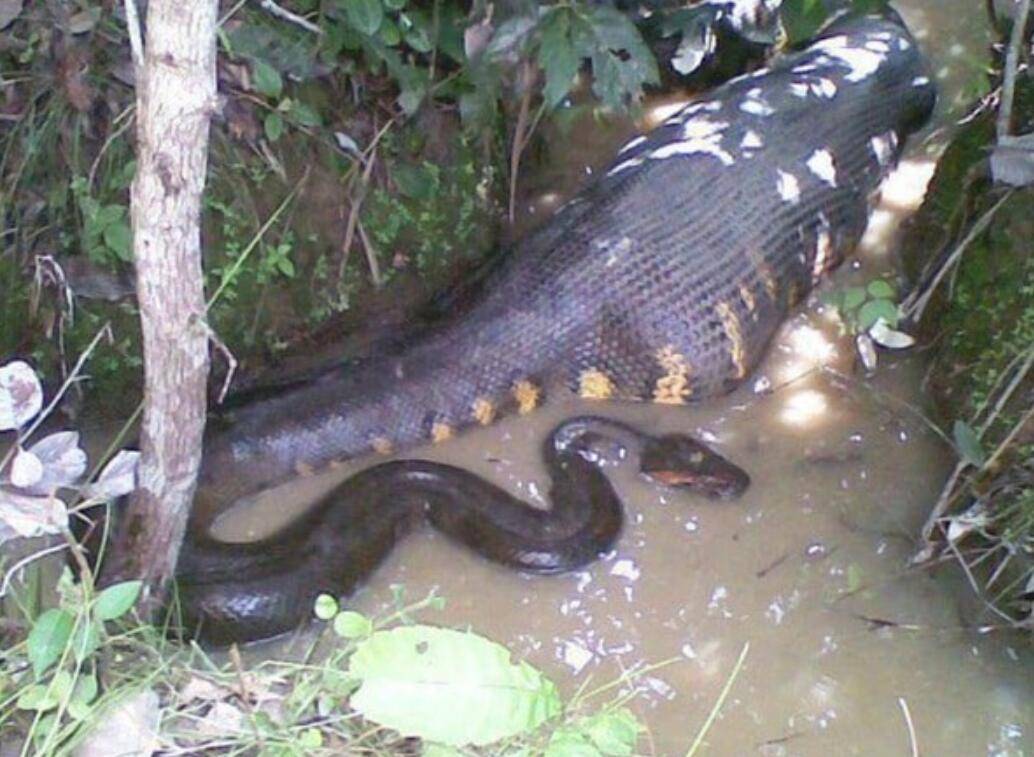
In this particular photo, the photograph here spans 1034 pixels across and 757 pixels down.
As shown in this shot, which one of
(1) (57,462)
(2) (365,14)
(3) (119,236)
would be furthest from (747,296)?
(1) (57,462)

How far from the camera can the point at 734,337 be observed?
419 centimetres

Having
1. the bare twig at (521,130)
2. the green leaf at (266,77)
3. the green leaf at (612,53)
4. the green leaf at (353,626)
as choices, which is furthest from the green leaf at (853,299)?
the green leaf at (353,626)

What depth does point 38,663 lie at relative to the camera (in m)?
2.22

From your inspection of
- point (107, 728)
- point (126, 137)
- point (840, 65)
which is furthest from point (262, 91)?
point (840, 65)

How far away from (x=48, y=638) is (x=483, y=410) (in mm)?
1945

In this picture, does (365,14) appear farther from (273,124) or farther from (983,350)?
(983,350)

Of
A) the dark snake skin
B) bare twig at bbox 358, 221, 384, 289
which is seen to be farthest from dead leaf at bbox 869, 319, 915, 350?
bare twig at bbox 358, 221, 384, 289

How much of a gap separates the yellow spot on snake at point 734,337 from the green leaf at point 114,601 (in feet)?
7.57

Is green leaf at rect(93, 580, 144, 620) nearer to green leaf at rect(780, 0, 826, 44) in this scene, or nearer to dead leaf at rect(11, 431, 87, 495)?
dead leaf at rect(11, 431, 87, 495)

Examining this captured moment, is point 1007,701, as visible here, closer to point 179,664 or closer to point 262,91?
point 179,664

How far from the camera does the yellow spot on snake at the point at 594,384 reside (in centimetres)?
416

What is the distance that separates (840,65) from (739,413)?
1641mm

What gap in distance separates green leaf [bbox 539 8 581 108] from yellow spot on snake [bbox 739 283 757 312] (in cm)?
109

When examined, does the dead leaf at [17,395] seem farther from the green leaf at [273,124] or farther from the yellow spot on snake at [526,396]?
the yellow spot on snake at [526,396]
